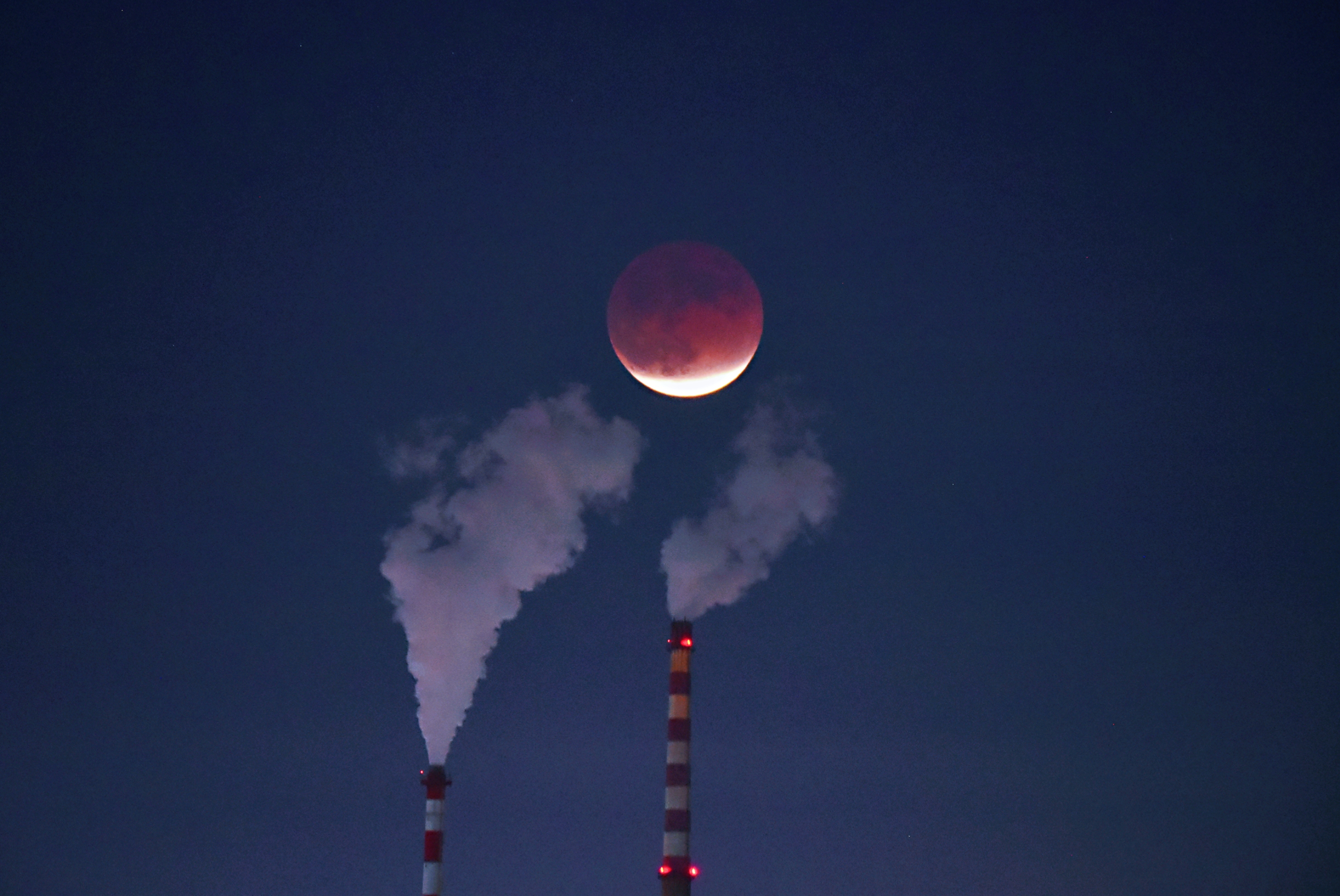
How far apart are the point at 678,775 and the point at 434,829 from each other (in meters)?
6.76

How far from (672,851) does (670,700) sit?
12.7 ft

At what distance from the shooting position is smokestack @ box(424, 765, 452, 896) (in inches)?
1416

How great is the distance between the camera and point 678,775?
116 feet

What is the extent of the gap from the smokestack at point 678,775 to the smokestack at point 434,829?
6023mm

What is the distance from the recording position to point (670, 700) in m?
36.3

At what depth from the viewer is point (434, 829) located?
36.3 m

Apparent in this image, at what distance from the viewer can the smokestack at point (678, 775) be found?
114 feet

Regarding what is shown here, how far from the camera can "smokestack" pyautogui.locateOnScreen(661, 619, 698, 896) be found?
3466 cm

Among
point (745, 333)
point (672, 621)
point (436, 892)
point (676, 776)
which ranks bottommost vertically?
point (436, 892)

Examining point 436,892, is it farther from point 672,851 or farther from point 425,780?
point 672,851

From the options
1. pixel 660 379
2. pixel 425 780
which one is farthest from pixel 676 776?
pixel 660 379

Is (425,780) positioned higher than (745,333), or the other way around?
(745,333)

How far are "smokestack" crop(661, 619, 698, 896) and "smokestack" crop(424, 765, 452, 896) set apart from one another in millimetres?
6023

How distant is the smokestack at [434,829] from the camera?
118 ft
